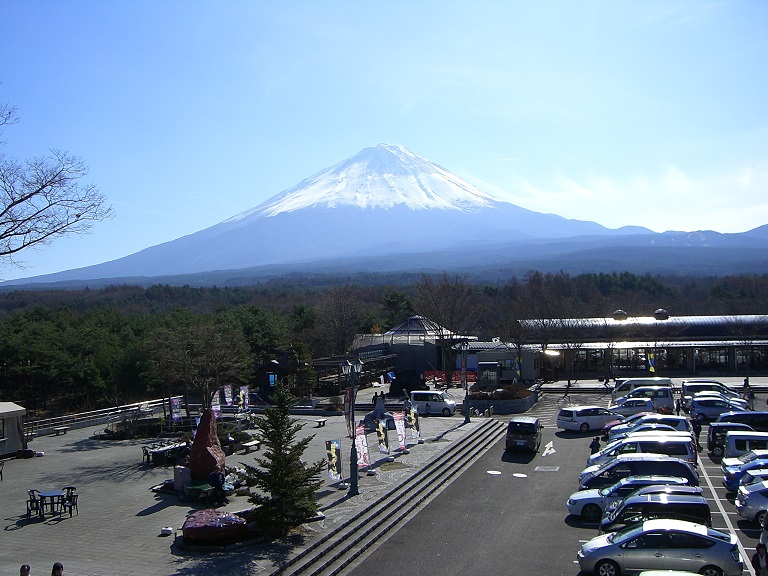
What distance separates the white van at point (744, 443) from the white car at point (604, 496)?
5003 mm

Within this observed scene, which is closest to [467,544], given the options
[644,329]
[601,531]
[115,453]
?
[601,531]

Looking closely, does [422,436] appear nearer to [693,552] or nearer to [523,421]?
[523,421]

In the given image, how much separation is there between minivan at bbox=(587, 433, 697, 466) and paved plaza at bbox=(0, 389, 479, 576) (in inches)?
219

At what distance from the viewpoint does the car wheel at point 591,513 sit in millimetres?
15117

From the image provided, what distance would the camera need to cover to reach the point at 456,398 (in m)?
36.4

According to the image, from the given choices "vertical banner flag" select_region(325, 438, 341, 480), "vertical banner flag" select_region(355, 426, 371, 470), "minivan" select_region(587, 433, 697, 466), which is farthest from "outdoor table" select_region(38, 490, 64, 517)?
"minivan" select_region(587, 433, 697, 466)

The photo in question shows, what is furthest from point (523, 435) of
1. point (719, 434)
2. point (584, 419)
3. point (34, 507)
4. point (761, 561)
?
point (34, 507)

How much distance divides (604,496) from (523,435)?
7682mm

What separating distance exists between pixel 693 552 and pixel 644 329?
139ft

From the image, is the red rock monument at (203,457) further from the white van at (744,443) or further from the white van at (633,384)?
the white van at (633,384)

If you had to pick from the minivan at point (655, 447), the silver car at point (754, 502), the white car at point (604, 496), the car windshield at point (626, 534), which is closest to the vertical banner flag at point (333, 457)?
A: the white car at point (604, 496)

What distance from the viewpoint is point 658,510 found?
43.3 ft

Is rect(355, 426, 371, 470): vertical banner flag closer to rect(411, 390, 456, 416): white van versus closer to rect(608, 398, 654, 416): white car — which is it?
rect(411, 390, 456, 416): white van

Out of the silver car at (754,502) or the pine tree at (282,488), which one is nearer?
the pine tree at (282,488)
